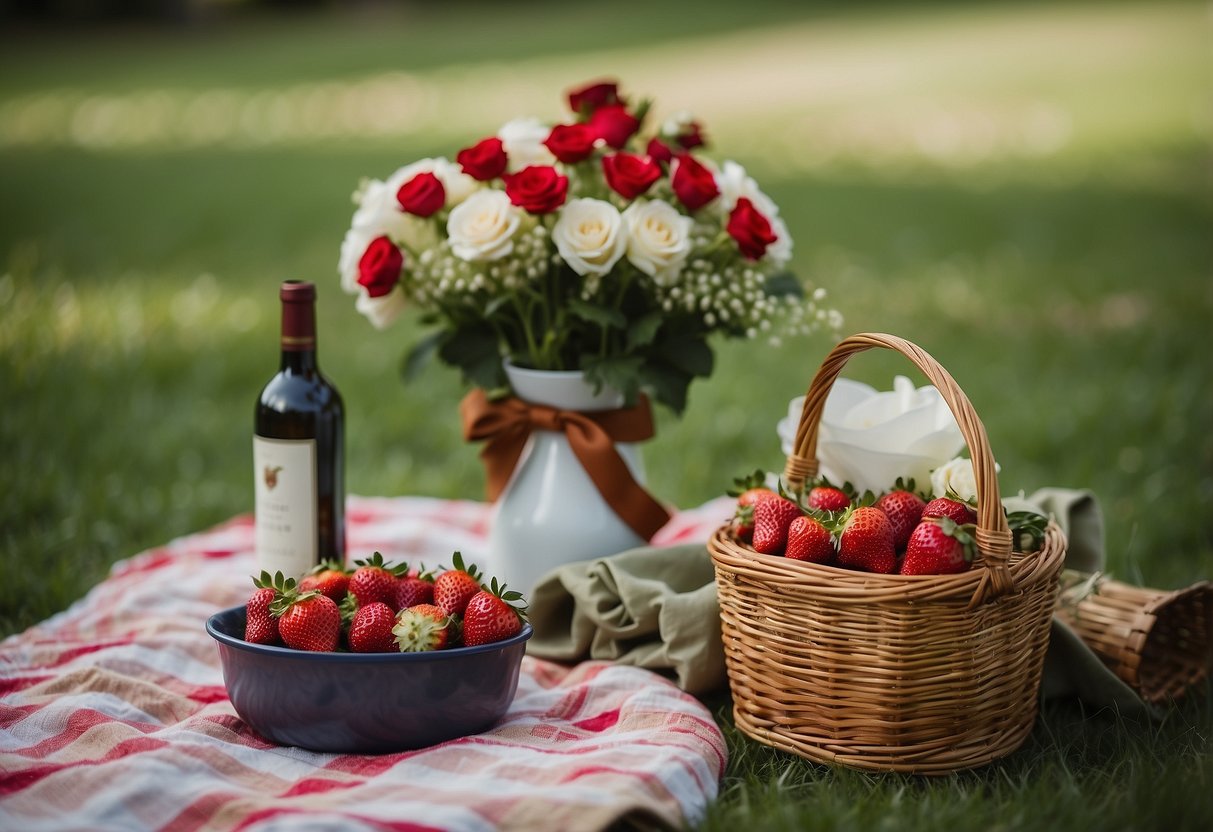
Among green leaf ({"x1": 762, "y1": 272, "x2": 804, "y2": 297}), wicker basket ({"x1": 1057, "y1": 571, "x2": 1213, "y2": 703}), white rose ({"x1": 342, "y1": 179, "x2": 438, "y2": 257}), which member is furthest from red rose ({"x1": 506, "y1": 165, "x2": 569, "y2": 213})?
wicker basket ({"x1": 1057, "y1": 571, "x2": 1213, "y2": 703})

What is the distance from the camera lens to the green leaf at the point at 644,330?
2.45m

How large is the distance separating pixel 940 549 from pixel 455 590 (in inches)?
30.0

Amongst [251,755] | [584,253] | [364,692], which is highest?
[584,253]

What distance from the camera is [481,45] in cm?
1833

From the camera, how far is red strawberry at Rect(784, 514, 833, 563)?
80.1 inches

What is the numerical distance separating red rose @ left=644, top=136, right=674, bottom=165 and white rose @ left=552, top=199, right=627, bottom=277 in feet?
0.62

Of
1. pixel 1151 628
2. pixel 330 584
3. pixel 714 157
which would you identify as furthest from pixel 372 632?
pixel 714 157

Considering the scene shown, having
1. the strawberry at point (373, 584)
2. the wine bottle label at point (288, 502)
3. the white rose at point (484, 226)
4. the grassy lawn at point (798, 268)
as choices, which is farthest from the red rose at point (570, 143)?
the grassy lawn at point (798, 268)

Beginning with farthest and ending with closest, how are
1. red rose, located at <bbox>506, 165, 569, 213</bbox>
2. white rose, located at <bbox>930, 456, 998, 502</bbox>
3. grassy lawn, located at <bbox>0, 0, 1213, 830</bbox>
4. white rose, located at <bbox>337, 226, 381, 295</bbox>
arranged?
grassy lawn, located at <bbox>0, 0, 1213, 830</bbox> → white rose, located at <bbox>337, 226, 381, 295</bbox> → red rose, located at <bbox>506, 165, 569, 213</bbox> → white rose, located at <bbox>930, 456, 998, 502</bbox>

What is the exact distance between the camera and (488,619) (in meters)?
2.04

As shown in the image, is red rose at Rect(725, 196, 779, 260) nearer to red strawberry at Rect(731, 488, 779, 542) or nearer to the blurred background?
red strawberry at Rect(731, 488, 779, 542)

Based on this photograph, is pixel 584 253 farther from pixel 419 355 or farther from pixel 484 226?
pixel 419 355

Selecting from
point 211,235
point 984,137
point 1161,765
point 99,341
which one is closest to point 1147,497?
point 1161,765

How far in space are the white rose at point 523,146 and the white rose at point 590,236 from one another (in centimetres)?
18
